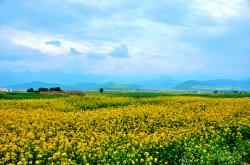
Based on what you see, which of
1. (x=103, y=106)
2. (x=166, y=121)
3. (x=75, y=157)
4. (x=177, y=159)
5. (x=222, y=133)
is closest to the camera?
(x=75, y=157)

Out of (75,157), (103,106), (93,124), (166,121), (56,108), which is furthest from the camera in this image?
(103,106)

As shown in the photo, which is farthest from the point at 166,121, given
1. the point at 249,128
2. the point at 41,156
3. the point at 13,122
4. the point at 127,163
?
the point at 13,122

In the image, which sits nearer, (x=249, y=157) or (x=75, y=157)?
(x=75, y=157)

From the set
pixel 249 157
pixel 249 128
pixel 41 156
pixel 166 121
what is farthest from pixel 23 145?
pixel 249 128

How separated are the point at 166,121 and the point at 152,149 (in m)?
7.68

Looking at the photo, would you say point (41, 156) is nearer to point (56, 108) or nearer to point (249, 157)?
point (249, 157)

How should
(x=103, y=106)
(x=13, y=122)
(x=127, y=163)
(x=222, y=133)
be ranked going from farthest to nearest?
(x=103, y=106) < (x=13, y=122) < (x=222, y=133) < (x=127, y=163)

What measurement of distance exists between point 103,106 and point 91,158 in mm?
18249

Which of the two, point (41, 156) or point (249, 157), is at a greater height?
point (41, 156)

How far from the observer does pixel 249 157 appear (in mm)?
10188

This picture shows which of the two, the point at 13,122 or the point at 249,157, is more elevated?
the point at 13,122

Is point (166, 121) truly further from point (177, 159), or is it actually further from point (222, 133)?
point (177, 159)

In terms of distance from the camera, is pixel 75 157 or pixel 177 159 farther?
pixel 177 159

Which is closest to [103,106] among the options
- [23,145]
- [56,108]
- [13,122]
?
[56,108]
